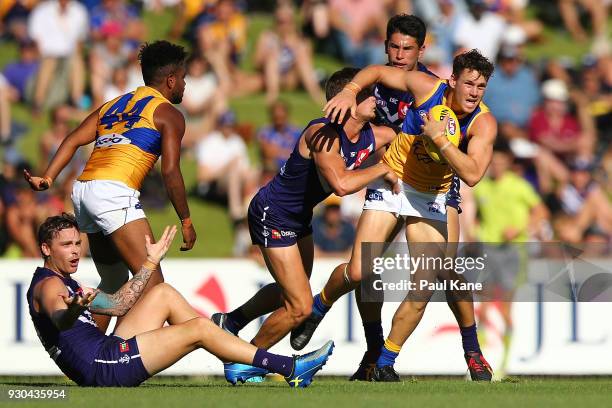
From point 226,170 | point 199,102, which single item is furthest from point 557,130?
point 199,102

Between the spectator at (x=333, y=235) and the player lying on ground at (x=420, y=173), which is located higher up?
the player lying on ground at (x=420, y=173)

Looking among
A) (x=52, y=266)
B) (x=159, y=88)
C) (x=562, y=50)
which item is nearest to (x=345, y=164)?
(x=159, y=88)

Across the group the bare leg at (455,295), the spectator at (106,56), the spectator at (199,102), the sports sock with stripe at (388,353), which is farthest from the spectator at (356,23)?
the sports sock with stripe at (388,353)

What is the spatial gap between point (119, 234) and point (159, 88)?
117 cm

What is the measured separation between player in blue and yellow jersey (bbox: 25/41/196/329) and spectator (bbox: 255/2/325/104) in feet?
27.4

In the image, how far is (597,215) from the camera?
1533cm

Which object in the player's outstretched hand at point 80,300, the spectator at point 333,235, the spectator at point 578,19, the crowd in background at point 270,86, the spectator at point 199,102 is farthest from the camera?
the spectator at point 578,19

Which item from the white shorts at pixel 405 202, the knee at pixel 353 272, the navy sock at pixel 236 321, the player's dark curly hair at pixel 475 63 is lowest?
the navy sock at pixel 236 321

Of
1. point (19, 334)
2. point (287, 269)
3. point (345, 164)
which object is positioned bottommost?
point (19, 334)

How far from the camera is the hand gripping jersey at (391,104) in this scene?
950cm

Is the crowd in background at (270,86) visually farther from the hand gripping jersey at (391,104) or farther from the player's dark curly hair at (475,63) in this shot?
the player's dark curly hair at (475,63)

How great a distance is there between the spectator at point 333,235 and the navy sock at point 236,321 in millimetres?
3980

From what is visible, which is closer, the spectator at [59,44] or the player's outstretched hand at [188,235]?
the player's outstretched hand at [188,235]

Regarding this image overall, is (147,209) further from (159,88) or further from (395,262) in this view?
(159,88)
